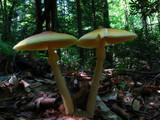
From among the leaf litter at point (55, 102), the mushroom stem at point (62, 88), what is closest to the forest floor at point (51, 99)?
the leaf litter at point (55, 102)

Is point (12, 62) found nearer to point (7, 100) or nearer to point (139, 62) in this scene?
point (7, 100)

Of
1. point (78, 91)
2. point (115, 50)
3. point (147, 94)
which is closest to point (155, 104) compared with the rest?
point (147, 94)

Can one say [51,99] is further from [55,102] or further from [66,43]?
[66,43]

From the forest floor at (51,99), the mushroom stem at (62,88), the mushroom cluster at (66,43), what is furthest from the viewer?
the forest floor at (51,99)

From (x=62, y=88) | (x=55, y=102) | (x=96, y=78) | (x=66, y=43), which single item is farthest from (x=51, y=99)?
(x=66, y=43)

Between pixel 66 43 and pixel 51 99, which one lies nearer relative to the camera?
pixel 51 99

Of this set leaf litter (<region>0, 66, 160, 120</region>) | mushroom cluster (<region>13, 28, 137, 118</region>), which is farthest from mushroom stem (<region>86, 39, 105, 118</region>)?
leaf litter (<region>0, 66, 160, 120</region>)

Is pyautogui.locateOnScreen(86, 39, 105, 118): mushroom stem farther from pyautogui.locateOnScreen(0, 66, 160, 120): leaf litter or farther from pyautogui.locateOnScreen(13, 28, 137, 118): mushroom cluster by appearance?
pyautogui.locateOnScreen(0, 66, 160, 120): leaf litter

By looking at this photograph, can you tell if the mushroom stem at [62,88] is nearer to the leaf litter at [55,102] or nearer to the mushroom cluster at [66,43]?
the mushroom cluster at [66,43]
